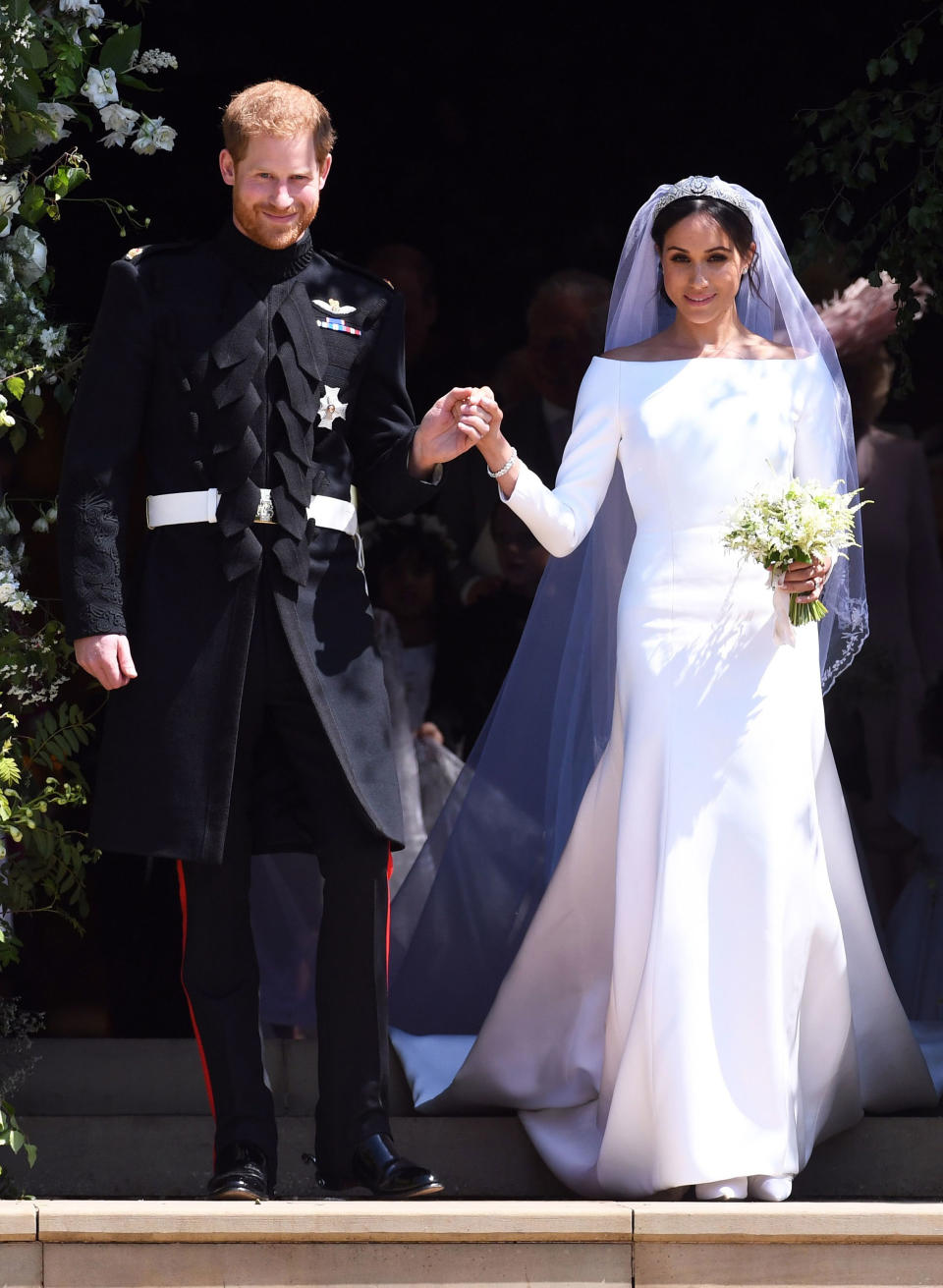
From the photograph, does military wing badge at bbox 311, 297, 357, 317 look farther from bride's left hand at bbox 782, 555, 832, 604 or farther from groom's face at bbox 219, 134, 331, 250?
bride's left hand at bbox 782, 555, 832, 604

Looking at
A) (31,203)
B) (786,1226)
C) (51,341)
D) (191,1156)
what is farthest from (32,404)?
(786,1226)

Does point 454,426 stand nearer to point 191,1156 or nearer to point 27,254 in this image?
point 27,254

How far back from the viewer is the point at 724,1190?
4023 mm

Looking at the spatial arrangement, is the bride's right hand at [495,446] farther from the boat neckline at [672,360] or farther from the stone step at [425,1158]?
the stone step at [425,1158]

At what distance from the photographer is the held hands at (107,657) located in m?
3.97

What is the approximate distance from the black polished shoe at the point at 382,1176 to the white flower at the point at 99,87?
2.33m

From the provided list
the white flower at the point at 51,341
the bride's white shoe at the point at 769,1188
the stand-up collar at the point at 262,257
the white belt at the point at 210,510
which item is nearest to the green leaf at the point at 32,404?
the white flower at the point at 51,341

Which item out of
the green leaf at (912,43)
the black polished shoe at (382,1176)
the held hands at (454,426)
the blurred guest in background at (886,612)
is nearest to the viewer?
the black polished shoe at (382,1176)

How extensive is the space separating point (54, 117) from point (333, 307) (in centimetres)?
83

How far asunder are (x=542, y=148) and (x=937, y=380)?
1303 mm

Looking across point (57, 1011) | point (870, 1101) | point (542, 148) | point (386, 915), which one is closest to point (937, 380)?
point (542, 148)

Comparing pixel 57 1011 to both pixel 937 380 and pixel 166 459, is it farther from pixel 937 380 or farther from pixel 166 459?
pixel 937 380

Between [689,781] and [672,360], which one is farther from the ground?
[672,360]

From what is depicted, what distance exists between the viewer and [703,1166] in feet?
13.1
